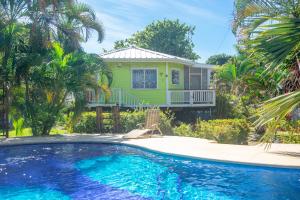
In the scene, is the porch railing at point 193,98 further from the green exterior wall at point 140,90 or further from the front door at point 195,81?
the front door at point 195,81

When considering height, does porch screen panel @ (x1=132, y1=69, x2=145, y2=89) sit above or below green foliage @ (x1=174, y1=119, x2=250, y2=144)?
above

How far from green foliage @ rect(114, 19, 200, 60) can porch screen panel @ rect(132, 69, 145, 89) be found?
27746 mm

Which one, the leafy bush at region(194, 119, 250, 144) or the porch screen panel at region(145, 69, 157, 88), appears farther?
the porch screen panel at region(145, 69, 157, 88)

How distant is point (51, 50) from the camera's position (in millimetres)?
17203

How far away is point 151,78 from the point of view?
22844mm

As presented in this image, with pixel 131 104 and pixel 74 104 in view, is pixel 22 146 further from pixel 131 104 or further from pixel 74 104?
pixel 131 104

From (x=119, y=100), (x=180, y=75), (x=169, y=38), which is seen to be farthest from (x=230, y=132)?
(x=169, y=38)

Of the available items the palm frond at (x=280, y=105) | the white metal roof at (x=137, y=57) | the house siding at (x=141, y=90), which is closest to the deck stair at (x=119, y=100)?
the house siding at (x=141, y=90)

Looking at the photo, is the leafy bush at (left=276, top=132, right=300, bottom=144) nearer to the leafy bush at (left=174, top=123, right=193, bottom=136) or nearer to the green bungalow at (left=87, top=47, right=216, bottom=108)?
the leafy bush at (left=174, top=123, right=193, bottom=136)

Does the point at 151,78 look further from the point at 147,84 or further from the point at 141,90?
the point at 141,90

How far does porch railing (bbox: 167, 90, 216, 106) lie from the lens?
72.3ft

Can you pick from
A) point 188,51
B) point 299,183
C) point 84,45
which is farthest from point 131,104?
point 188,51

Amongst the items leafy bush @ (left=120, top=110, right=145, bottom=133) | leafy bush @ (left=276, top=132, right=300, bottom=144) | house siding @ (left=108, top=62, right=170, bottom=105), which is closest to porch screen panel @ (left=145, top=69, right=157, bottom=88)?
house siding @ (left=108, top=62, right=170, bottom=105)

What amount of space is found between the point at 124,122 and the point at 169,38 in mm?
34078
